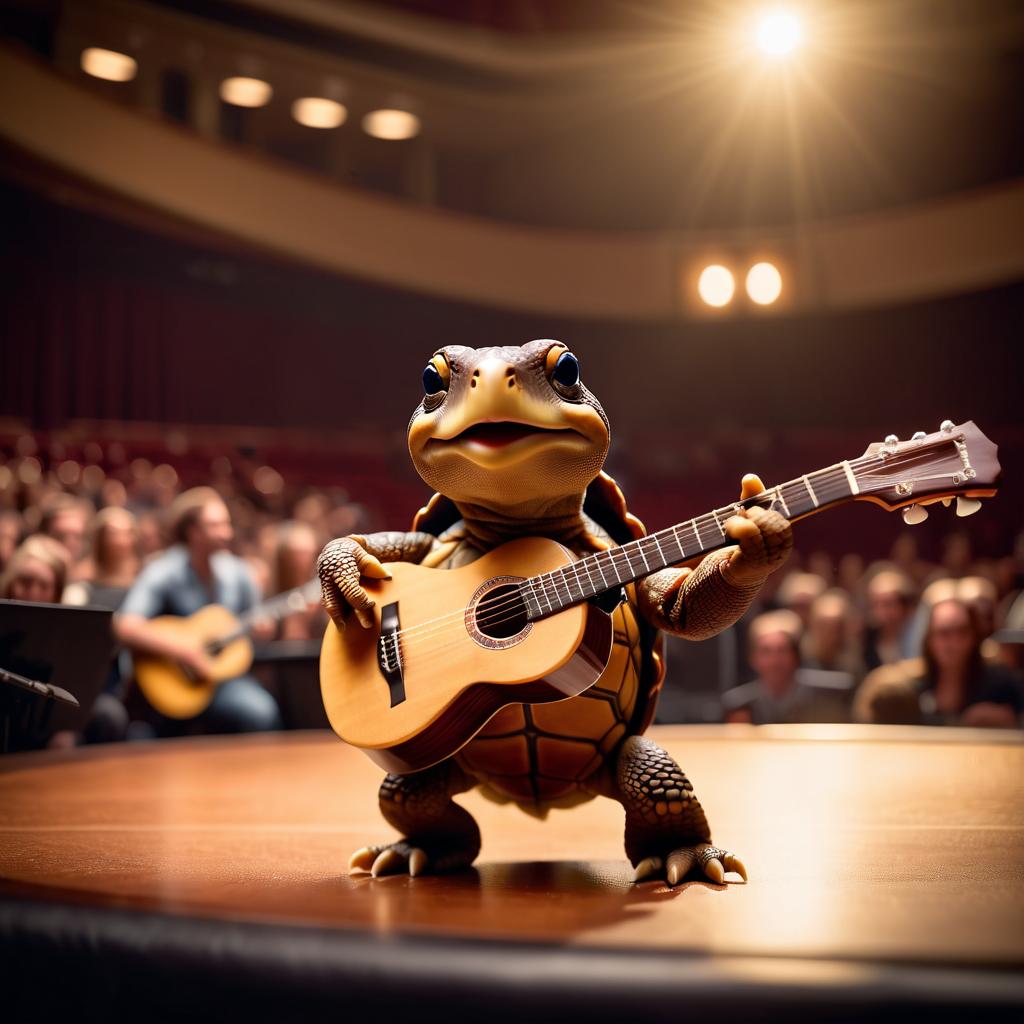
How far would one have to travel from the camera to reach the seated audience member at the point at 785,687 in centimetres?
361

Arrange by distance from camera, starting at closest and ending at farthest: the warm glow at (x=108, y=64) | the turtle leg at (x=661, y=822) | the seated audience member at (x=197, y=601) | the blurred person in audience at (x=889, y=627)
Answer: the turtle leg at (x=661, y=822)
the seated audience member at (x=197, y=601)
the blurred person in audience at (x=889, y=627)
the warm glow at (x=108, y=64)

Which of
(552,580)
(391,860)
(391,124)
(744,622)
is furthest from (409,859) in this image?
(391,124)

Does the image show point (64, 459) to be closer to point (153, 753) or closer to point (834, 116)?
point (153, 753)

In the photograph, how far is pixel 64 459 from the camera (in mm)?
7645

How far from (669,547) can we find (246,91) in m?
9.20

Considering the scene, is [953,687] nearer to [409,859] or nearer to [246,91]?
[409,859]

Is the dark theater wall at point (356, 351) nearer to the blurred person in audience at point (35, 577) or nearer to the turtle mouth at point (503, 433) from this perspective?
Result: the blurred person in audience at point (35, 577)

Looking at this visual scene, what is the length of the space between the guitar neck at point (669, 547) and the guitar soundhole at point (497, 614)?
16mm


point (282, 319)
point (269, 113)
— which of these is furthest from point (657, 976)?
point (269, 113)

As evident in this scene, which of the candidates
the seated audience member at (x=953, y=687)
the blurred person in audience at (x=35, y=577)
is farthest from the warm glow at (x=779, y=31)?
the blurred person in audience at (x=35, y=577)

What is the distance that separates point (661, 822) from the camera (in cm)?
118

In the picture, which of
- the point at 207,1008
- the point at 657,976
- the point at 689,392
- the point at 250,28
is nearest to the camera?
the point at 657,976

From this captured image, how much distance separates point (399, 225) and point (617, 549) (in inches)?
329

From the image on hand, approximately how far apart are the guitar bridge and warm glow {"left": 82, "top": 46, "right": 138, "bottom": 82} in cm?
862
